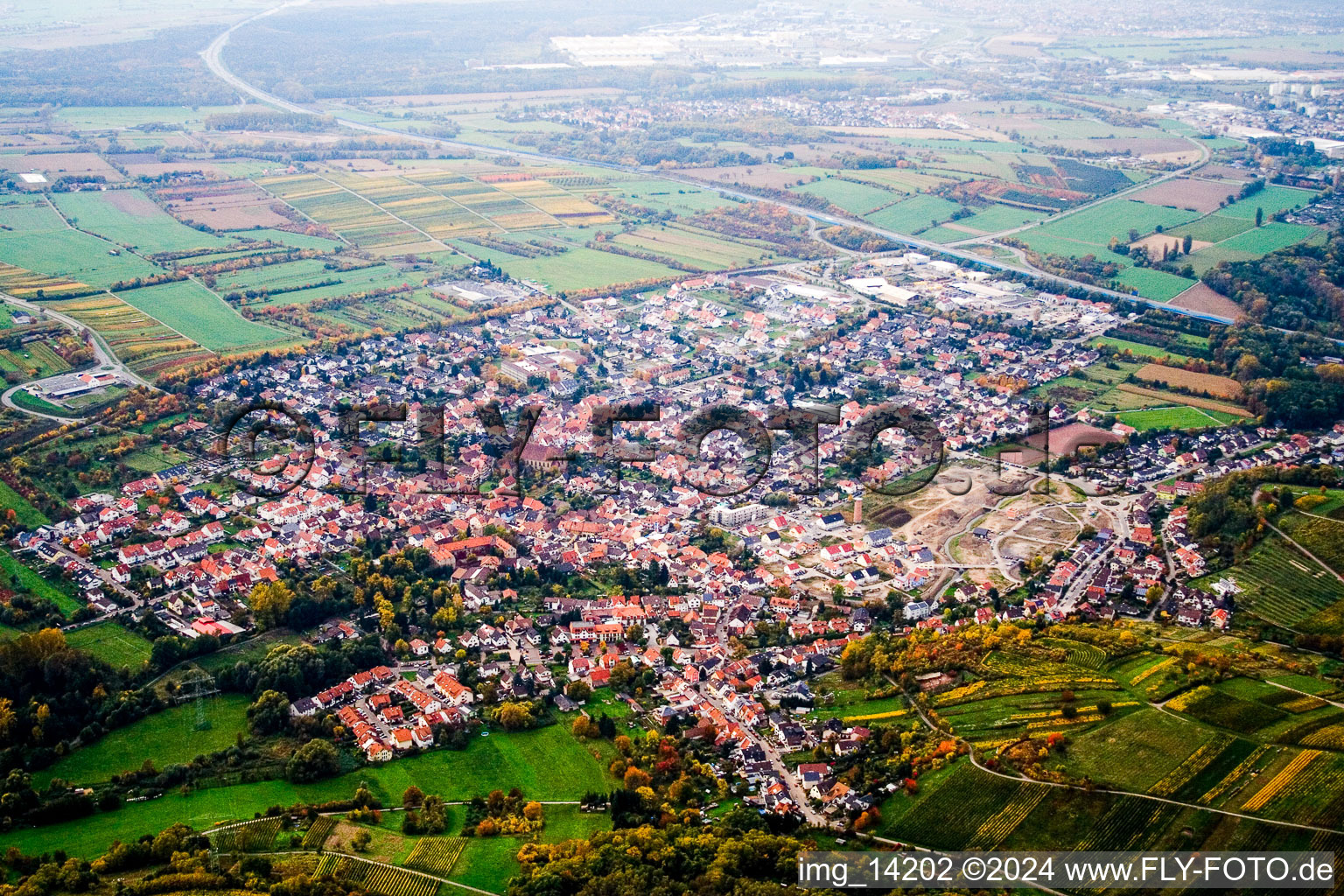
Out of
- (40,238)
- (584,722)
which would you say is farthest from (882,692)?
(40,238)

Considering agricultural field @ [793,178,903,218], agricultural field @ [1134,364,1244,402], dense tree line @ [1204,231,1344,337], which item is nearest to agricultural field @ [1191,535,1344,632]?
agricultural field @ [1134,364,1244,402]

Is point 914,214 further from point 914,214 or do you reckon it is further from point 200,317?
point 200,317

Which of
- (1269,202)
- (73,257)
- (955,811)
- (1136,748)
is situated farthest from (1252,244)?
(73,257)

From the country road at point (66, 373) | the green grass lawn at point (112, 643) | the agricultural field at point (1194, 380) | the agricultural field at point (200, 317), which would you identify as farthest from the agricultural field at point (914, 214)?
the green grass lawn at point (112, 643)

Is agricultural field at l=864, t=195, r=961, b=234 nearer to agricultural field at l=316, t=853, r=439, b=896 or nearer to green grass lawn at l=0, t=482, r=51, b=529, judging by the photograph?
green grass lawn at l=0, t=482, r=51, b=529

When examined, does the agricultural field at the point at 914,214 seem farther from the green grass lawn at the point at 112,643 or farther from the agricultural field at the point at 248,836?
the agricultural field at the point at 248,836

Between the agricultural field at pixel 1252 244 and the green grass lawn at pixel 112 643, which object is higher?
the agricultural field at pixel 1252 244
